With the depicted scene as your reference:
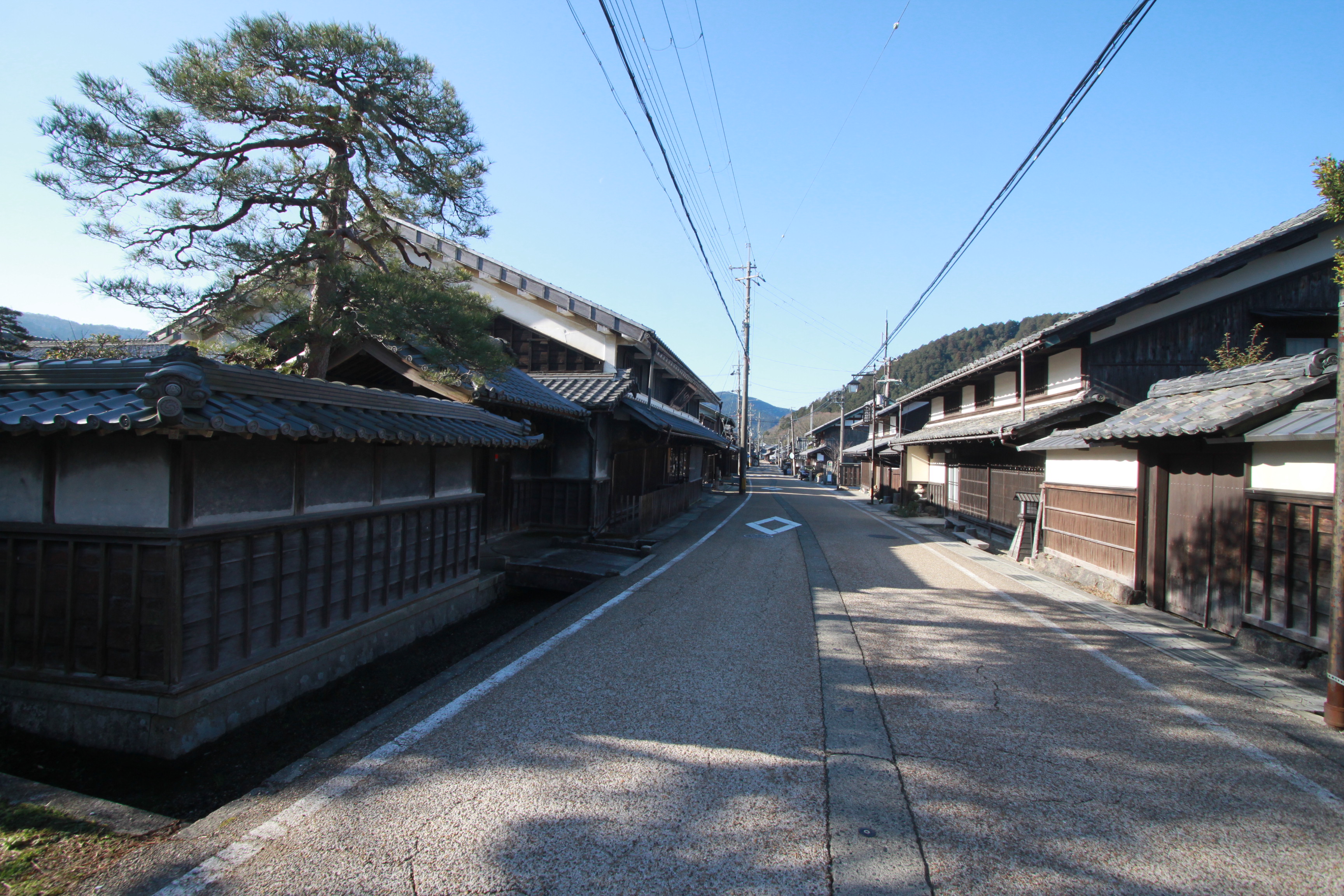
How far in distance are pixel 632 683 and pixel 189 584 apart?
331 centimetres

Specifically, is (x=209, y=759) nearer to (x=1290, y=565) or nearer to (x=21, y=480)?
(x=21, y=480)

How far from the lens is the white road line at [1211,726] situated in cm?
378

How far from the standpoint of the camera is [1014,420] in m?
16.5

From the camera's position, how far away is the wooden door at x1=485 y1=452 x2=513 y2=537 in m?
11.8

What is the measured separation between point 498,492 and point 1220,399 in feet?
36.9

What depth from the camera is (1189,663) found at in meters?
6.20

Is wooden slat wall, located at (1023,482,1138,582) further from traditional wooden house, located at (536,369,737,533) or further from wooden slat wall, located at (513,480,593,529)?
wooden slat wall, located at (513,480,593,529)

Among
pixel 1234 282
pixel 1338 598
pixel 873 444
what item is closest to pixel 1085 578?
pixel 1338 598

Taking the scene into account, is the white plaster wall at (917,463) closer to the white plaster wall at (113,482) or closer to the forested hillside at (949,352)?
the white plaster wall at (113,482)

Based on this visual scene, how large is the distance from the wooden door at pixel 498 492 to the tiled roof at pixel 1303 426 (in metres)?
10.6

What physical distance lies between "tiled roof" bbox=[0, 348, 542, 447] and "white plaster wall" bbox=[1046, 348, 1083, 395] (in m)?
14.9

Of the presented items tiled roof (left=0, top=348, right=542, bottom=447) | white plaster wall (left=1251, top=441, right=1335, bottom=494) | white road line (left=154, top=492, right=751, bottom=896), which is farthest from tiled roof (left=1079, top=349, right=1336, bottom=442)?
tiled roof (left=0, top=348, right=542, bottom=447)

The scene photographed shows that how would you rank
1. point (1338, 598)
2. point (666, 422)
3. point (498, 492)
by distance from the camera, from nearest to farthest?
point (1338, 598) < point (498, 492) < point (666, 422)

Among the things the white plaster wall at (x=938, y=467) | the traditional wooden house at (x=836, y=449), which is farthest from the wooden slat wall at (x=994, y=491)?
the traditional wooden house at (x=836, y=449)
